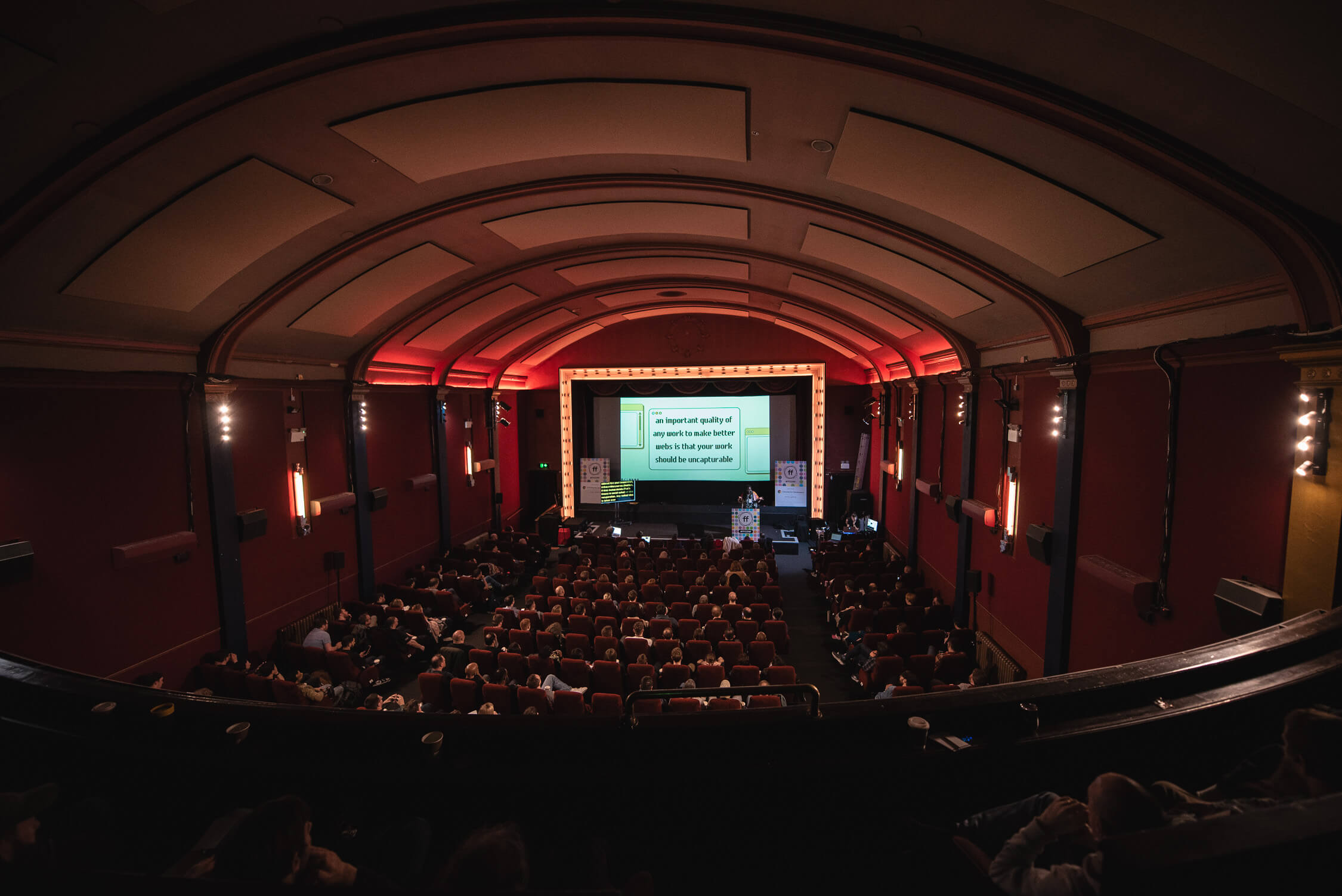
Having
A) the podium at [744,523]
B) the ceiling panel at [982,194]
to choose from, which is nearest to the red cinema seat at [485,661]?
the ceiling panel at [982,194]

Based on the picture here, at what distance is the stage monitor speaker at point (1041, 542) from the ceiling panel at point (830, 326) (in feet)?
21.0

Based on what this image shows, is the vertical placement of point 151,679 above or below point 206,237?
below

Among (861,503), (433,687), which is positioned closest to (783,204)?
(433,687)

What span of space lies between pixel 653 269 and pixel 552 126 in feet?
20.4

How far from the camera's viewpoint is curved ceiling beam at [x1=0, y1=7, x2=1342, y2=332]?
3.28 m

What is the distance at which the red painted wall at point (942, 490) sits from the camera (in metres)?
9.96

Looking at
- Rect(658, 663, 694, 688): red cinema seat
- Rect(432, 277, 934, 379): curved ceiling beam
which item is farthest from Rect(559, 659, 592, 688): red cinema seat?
Rect(432, 277, 934, 379): curved ceiling beam

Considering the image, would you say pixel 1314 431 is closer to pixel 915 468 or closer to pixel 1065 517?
pixel 1065 517

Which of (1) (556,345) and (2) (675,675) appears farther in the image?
(1) (556,345)

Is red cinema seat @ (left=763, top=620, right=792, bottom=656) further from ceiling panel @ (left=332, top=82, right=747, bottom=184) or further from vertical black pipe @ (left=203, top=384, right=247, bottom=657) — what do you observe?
vertical black pipe @ (left=203, top=384, right=247, bottom=657)

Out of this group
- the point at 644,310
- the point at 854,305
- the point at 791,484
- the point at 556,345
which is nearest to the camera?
the point at 854,305

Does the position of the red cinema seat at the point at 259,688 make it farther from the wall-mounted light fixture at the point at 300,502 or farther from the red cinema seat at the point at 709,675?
the red cinema seat at the point at 709,675

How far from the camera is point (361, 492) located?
34.6 ft

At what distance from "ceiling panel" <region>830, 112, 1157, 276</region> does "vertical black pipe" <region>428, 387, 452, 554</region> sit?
425 inches
